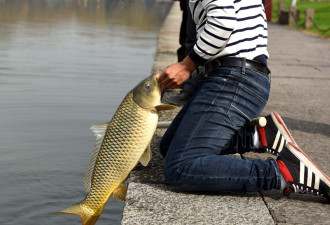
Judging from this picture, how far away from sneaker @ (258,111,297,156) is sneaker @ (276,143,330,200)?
400mm

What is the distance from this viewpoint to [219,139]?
334 cm

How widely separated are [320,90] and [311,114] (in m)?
1.50

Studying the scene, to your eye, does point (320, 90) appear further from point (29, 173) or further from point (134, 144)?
point (134, 144)

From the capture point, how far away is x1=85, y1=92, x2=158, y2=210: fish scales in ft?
10.6

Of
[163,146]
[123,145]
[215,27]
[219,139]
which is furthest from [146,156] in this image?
[215,27]

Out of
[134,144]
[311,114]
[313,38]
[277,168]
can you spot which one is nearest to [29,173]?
[134,144]

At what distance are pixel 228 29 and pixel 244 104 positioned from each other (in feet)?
1.33

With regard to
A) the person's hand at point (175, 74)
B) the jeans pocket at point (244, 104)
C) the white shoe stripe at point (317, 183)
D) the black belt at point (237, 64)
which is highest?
the black belt at point (237, 64)

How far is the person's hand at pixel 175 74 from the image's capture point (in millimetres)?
3273

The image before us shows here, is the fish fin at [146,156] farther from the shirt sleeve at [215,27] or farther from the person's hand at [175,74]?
the shirt sleeve at [215,27]

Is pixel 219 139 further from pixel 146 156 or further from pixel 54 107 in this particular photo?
pixel 54 107

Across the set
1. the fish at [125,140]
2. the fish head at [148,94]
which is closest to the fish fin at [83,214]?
the fish at [125,140]

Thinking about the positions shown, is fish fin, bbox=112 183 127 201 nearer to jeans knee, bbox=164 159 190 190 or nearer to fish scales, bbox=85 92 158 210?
fish scales, bbox=85 92 158 210

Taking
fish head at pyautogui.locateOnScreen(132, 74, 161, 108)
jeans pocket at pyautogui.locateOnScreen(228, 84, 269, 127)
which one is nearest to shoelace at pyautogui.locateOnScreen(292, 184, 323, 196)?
jeans pocket at pyautogui.locateOnScreen(228, 84, 269, 127)
